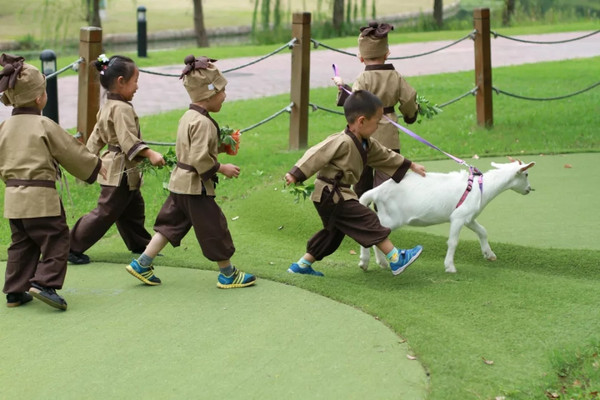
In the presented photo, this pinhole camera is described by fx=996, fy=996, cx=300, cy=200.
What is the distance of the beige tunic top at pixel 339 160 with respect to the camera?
555 cm

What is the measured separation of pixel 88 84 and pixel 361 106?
124 inches

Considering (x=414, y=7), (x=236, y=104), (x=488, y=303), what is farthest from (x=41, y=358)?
(x=414, y=7)

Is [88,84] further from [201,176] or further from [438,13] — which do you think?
[438,13]

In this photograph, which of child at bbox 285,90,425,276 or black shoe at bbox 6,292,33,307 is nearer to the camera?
black shoe at bbox 6,292,33,307

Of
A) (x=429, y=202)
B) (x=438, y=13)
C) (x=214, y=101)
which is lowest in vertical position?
(x=429, y=202)

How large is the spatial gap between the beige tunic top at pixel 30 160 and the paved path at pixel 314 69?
20.5 ft

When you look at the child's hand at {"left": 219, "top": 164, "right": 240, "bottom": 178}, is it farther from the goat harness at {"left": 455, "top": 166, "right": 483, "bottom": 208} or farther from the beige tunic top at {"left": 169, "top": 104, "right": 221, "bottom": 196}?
the goat harness at {"left": 455, "top": 166, "right": 483, "bottom": 208}

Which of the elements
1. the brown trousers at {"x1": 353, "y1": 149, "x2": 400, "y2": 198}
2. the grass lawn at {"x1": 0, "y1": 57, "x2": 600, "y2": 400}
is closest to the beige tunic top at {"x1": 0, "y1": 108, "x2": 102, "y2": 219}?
the grass lawn at {"x1": 0, "y1": 57, "x2": 600, "y2": 400}

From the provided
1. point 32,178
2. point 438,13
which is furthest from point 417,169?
point 438,13

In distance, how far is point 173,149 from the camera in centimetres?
603

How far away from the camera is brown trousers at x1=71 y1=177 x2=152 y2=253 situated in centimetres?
618

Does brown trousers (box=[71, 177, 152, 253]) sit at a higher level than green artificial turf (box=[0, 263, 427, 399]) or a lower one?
higher

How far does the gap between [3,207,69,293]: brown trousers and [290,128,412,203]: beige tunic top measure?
133 cm

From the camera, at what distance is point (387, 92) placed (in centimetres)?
650
